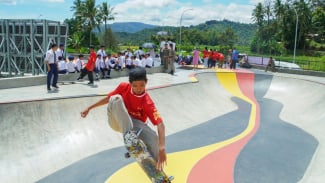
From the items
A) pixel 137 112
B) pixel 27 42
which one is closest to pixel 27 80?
pixel 27 42

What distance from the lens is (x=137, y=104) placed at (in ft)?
11.3

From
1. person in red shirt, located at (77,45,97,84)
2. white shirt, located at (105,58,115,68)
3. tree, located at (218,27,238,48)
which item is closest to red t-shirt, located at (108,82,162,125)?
person in red shirt, located at (77,45,97,84)

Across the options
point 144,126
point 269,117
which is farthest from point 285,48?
point 144,126

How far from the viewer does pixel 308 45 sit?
57.0 meters

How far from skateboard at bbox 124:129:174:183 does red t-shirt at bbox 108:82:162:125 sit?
204 millimetres

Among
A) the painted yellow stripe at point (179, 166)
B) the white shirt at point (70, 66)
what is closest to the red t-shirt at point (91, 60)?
the white shirt at point (70, 66)

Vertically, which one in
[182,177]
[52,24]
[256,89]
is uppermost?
[52,24]

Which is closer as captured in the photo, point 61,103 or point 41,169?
point 41,169

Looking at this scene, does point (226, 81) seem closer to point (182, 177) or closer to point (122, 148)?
point (122, 148)

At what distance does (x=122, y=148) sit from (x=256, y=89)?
11.3 metres

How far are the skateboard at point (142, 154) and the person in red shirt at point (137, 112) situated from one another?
0.18 feet

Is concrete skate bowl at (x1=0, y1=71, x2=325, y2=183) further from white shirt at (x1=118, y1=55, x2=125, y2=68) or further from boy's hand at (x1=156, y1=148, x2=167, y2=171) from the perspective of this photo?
white shirt at (x1=118, y1=55, x2=125, y2=68)

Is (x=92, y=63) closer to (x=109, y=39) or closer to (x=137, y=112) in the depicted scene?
(x=137, y=112)

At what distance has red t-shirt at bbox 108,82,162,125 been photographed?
337 cm
